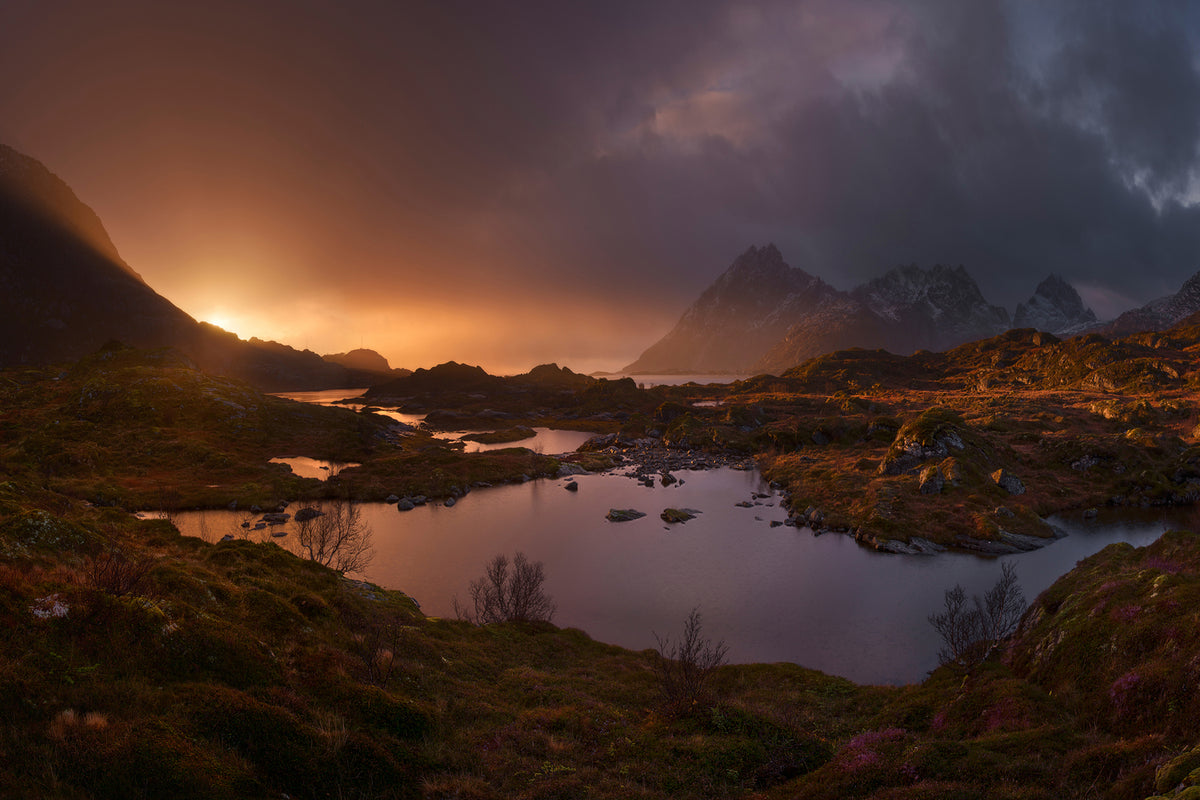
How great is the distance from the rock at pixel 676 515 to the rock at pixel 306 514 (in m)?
54.8

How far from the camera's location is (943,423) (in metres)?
98.9

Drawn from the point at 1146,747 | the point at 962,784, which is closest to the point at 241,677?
the point at 962,784

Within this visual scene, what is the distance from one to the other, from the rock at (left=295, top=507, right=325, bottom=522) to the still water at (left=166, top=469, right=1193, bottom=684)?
774cm

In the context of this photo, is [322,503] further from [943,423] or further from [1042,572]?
[943,423]

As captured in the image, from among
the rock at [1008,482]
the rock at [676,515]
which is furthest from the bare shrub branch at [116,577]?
the rock at [1008,482]

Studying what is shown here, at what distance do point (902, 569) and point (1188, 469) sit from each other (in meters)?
73.2

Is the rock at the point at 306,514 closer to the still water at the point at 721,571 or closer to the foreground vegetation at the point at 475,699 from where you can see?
the still water at the point at 721,571

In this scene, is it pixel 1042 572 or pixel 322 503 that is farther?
pixel 322 503

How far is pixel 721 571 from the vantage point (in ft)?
202

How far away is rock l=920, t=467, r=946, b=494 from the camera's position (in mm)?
82625

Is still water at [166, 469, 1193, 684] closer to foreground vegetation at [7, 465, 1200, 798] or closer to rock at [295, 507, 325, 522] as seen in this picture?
rock at [295, 507, 325, 522]

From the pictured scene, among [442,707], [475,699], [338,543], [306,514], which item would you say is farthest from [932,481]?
[306,514]

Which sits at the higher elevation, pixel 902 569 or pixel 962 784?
pixel 962 784

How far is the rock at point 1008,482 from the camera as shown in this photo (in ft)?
278
